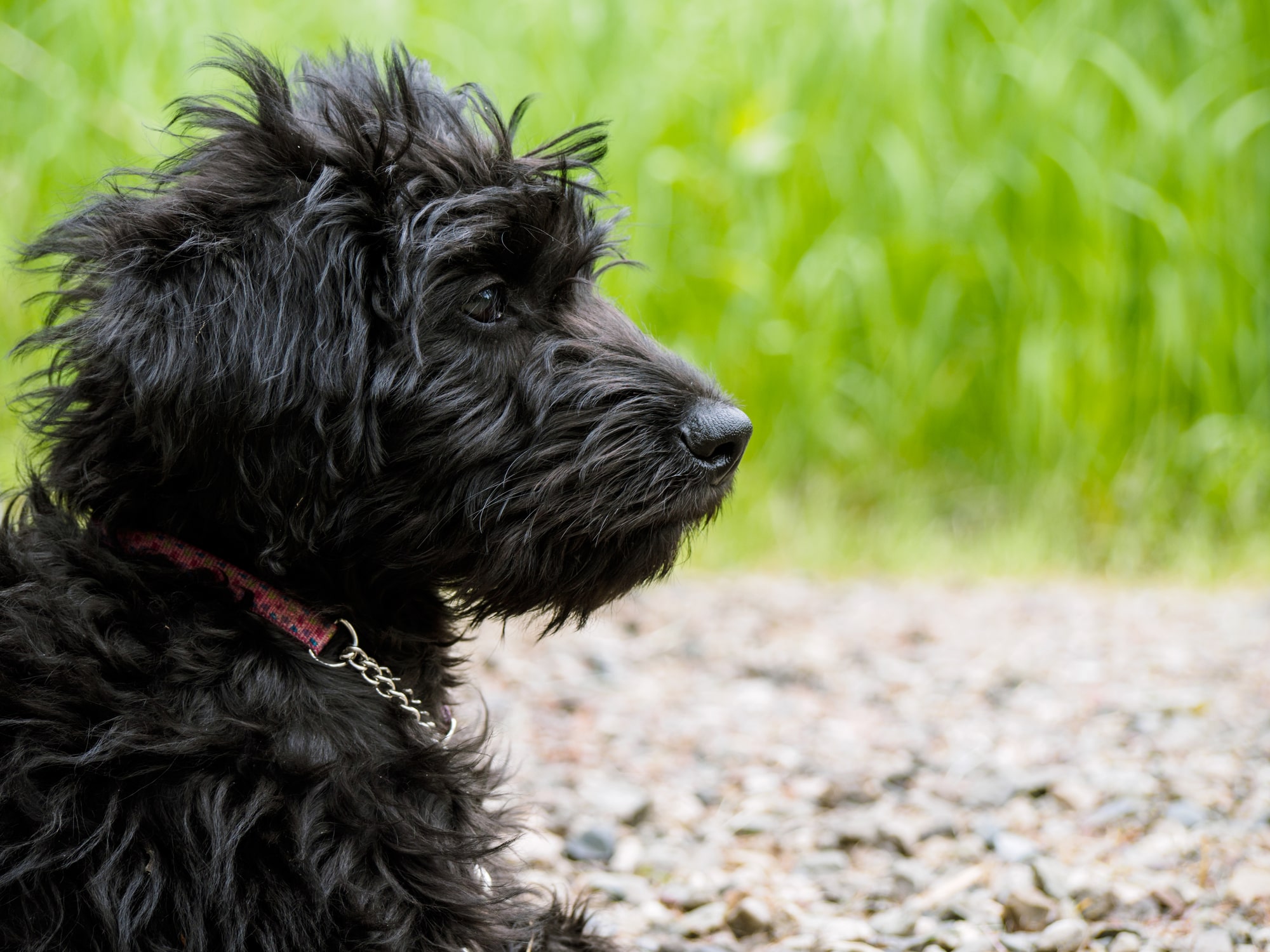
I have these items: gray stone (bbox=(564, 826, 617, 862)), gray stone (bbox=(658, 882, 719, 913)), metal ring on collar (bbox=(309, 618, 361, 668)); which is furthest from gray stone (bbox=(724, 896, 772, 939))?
metal ring on collar (bbox=(309, 618, 361, 668))

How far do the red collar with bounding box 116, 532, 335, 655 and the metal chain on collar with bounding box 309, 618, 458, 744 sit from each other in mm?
54

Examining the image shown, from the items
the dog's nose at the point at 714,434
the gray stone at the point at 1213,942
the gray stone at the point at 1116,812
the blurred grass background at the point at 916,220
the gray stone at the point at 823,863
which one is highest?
the blurred grass background at the point at 916,220

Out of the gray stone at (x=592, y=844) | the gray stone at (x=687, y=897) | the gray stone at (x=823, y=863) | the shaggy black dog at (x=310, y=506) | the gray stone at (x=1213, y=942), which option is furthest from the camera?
the gray stone at (x=592, y=844)

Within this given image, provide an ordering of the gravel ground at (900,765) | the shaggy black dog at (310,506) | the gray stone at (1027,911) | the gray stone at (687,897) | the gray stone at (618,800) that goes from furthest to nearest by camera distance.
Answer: the gray stone at (618,800)
the gray stone at (687,897)
the gravel ground at (900,765)
the gray stone at (1027,911)
the shaggy black dog at (310,506)

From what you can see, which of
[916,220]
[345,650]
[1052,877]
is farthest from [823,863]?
[916,220]

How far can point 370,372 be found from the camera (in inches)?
84.4

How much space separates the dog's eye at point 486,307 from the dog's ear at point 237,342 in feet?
0.64

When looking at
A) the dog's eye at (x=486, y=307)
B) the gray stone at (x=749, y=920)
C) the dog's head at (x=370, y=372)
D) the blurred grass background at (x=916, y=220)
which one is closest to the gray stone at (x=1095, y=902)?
the gray stone at (x=749, y=920)

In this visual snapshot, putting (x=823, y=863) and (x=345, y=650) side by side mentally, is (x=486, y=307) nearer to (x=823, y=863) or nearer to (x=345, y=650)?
(x=345, y=650)

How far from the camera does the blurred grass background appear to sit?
21.1 feet

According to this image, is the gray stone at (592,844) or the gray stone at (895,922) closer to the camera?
the gray stone at (895,922)

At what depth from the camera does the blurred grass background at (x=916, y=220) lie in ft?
21.1

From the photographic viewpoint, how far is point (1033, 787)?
347 cm

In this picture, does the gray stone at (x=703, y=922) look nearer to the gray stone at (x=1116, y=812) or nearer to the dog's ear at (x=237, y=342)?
the gray stone at (x=1116, y=812)
